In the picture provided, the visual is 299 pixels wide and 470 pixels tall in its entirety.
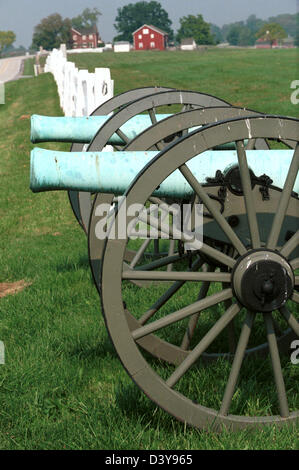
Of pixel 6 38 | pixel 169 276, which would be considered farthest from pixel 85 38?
pixel 169 276

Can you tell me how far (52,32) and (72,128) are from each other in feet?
415

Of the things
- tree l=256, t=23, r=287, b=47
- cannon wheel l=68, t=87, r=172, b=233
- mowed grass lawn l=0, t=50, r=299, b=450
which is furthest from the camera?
tree l=256, t=23, r=287, b=47

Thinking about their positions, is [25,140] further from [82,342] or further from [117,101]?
[82,342]

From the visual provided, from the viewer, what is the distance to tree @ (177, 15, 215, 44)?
362 feet

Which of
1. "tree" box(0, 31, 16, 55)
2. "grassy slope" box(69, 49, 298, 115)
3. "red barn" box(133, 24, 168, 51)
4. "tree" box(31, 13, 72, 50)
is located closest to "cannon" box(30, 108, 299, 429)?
"grassy slope" box(69, 49, 298, 115)

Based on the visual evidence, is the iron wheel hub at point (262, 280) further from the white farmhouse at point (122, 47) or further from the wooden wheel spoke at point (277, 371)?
the white farmhouse at point (122, 47)

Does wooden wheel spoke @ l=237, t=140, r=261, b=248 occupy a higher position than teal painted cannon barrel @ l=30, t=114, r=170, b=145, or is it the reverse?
teal painted cannon barrel @ l=30, t=114, r=170, b=145

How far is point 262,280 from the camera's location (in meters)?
2.56

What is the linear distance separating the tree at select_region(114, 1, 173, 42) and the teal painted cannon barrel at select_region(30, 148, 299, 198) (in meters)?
122

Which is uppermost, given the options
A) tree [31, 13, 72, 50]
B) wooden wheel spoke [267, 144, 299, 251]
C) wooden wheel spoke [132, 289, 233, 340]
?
tree [31, 13, 72, 50]

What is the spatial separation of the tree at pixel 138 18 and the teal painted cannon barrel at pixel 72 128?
11914 cm

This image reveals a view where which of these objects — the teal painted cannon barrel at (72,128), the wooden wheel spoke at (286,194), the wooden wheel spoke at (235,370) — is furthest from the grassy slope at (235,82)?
the wooden wheel spoke at (235,370)

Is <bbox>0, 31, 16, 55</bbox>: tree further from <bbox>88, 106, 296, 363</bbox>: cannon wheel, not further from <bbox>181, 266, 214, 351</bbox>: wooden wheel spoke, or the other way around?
<bbox>181, 266, 214, 351</bbox>: wooden wheel spoke

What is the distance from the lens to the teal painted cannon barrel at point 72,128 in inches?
195
